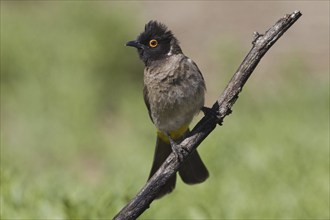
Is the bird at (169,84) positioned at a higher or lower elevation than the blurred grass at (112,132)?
higher

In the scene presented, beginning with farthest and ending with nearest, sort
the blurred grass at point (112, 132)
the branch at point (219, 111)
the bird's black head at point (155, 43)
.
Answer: the blurred grass at point (112, 132)
the bird's black head at point (155, 43)
the branch at point (219, 111)

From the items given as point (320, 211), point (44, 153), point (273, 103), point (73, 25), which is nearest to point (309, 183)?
point (320, 211)

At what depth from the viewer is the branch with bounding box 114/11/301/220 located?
4.21 meters

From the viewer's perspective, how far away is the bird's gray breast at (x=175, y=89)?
5.31 metres

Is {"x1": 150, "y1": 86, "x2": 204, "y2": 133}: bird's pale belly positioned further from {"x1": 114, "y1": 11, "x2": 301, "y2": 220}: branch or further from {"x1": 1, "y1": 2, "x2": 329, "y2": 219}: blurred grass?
{"x1": 114, "y1": 11, "x2": 301, "y2": 220}: branch

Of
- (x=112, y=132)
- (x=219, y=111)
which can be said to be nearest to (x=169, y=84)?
(x=219, y=111)

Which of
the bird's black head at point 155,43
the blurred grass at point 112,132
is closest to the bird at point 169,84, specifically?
the bird's black head at point 155,43

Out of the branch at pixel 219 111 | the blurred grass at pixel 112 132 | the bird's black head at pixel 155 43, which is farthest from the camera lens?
the blurred grass at pixel 112 132

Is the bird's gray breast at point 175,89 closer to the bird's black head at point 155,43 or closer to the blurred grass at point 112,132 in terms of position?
the bird's black head at point 155,43

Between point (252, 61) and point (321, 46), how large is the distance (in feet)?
26.6

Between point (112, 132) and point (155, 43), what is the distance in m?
4.73

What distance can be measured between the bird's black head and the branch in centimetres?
94

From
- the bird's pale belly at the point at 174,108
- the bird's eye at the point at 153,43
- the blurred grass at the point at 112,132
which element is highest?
the bird's eye at the point at 153,43

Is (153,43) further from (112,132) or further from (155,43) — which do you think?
(112,132)
